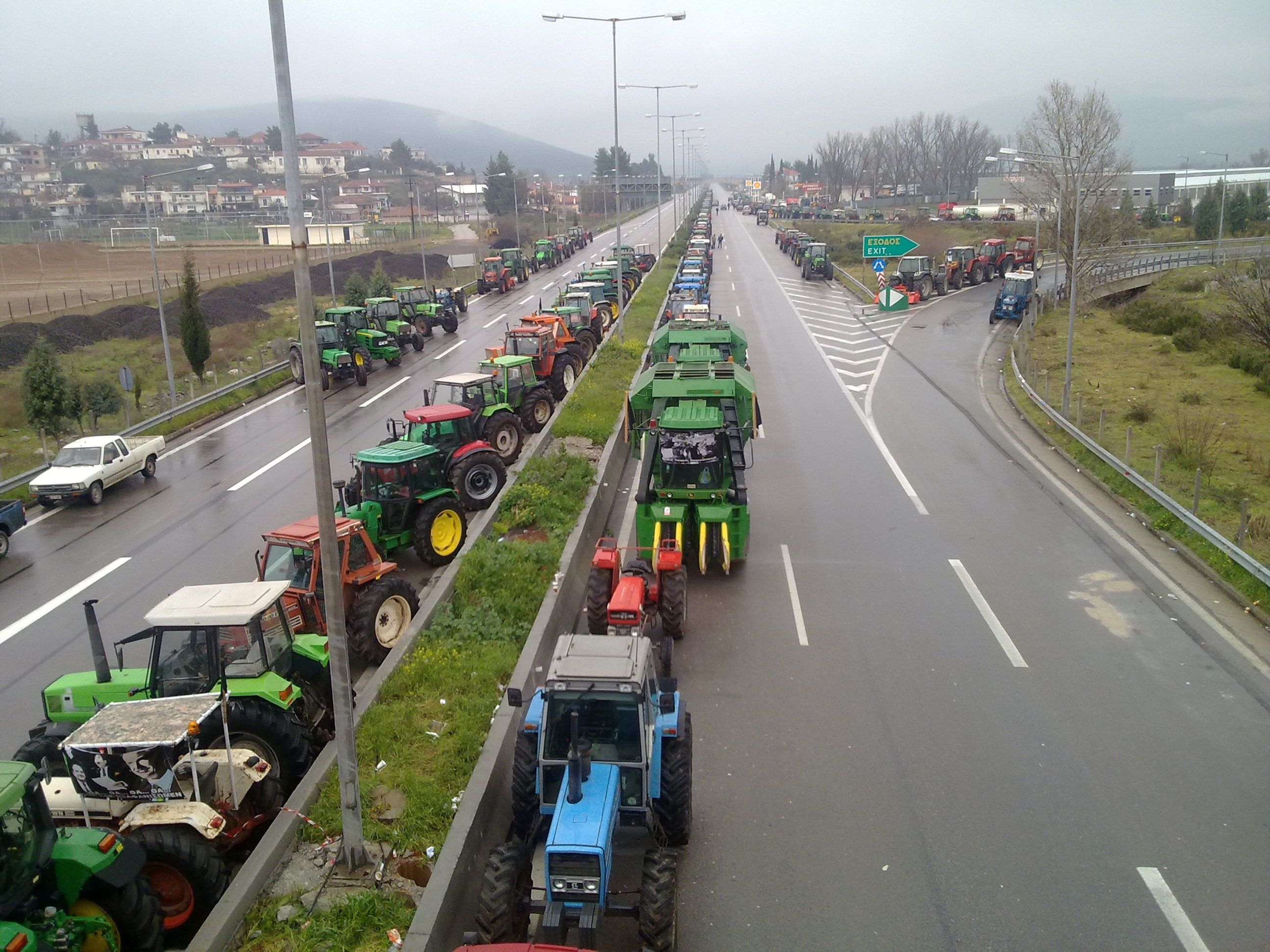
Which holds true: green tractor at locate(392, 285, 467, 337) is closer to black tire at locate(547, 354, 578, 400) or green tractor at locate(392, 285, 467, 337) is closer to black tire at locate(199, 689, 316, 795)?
black tire at locate(547, 354, 578, 400)

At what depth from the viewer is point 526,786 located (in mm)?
8031

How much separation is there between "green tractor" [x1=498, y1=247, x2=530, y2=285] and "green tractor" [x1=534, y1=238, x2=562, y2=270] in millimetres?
6482

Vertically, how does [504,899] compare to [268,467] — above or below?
above

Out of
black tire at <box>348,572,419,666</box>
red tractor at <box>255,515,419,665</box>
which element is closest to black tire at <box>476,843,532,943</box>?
red tractor at <box>255,515,419,665</box>

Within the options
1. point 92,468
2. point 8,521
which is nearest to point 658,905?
point 8,521

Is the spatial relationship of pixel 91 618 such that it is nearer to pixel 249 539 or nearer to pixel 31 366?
pixel 249 539

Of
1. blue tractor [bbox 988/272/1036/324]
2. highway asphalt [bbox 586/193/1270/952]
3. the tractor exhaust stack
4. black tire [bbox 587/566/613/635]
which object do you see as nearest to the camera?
highway asphalt [bbox 586/193/1270/952]

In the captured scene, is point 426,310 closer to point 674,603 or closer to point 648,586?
point 648,586

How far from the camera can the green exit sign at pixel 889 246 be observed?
2858 centimetres

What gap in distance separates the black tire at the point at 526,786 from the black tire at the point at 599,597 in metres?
3.99

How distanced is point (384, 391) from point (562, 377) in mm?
7108

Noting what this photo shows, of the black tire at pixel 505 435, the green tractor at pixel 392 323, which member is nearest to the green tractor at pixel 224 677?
the black tire at pixel 505 435

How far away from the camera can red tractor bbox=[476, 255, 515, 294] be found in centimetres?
5684

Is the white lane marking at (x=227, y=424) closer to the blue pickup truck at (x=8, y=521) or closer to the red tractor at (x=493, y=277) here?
the blue pickup truck at (x=8, y=521)
